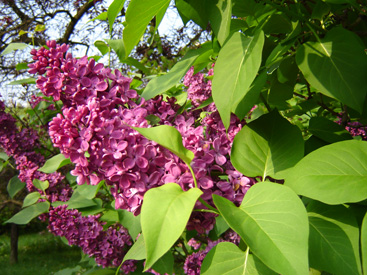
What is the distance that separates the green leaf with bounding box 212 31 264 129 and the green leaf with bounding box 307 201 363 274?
290 mm

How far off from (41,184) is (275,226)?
70.9 inches

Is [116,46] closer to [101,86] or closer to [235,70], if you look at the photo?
[101,86]

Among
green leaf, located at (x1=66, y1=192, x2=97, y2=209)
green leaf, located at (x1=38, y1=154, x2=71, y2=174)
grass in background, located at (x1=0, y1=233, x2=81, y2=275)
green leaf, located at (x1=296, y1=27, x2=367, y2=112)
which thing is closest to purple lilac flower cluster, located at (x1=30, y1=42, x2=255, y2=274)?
green leaf, located at (x1=296, y1=27, x2=367, y2=112)

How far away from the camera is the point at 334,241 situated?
0.64 metres

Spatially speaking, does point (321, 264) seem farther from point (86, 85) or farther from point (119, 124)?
point (86, 85)

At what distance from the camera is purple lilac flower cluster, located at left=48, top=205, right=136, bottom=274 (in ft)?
5.39

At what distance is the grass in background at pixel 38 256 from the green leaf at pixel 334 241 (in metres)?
9.26

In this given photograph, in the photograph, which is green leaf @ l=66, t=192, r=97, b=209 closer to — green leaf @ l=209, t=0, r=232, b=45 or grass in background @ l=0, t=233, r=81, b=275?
green leaf @ l=209, t=0, r=232, b=45

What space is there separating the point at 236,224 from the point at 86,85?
1.85 ft

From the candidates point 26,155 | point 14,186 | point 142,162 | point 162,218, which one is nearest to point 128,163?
point 142,162

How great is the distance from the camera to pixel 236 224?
0.56m

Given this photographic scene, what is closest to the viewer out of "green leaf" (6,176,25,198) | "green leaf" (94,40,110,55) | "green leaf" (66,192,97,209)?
"green leaf" (94,40,110,55)

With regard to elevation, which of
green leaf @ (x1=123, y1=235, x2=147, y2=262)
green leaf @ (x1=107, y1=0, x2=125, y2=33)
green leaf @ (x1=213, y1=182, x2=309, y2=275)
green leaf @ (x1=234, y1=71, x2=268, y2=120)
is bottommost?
green leaf @ (x1=123, y1=235, x2=147, y2=262)

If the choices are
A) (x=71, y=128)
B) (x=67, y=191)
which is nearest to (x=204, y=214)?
(x=71, y=128)
